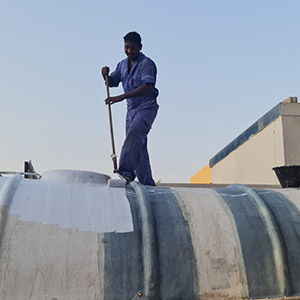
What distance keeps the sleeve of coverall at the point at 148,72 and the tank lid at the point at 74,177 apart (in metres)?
2.28

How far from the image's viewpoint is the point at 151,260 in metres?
3.14

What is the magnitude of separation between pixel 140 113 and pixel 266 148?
7016mm

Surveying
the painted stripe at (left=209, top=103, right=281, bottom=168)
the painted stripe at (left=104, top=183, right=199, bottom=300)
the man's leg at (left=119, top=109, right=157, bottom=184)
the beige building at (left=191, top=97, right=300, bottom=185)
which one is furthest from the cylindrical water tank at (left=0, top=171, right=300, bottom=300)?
the painted stripe at (left=209, top=103, right=281, bottom=168)

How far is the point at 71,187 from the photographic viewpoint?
3645 millimetres

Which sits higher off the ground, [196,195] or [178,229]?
[196,195]

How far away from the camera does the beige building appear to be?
11.3 m

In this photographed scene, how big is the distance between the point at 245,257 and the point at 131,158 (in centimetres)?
245

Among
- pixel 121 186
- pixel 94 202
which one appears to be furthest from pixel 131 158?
pixel 94 202

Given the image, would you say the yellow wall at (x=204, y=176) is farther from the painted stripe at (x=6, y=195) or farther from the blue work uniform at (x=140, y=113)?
the painted stripe at (x=6, y=195)

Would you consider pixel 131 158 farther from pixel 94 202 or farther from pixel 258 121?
pixel 258 121

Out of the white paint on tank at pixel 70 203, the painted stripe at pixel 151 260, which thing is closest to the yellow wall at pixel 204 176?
the white paint on tank at pixel 70 203

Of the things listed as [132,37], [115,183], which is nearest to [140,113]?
[132,37]

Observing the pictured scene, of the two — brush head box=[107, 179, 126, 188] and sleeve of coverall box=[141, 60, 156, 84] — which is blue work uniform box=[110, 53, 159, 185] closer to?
sleeve of coverall box=[141, 60, 156, 84]

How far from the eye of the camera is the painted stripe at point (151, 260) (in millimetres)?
3064
